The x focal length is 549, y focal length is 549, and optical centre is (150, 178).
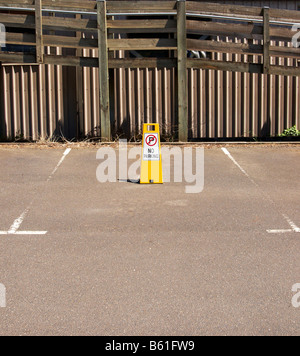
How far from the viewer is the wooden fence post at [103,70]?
37.9 feet

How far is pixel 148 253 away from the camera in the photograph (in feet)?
19.8

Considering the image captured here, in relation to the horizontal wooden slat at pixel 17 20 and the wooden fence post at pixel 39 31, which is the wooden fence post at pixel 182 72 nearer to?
the wooden fence post at pixel 39 31

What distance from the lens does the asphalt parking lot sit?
4.48 meters

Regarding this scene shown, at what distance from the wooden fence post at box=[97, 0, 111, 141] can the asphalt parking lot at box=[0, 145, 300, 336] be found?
178 cm

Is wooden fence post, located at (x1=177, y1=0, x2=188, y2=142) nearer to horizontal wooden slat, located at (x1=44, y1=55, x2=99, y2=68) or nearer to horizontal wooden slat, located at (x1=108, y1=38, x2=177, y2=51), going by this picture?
horizontal wooden slat, located at (x1=108, y1=38, x2=177, y2=51)

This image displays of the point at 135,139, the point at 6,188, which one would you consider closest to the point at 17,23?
the point at 135,139

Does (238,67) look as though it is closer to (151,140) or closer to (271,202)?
(151,140)

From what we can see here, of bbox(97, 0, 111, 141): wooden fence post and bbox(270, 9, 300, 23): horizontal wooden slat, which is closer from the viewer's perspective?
bbox(97, 0, 111, 141): wooden fence post

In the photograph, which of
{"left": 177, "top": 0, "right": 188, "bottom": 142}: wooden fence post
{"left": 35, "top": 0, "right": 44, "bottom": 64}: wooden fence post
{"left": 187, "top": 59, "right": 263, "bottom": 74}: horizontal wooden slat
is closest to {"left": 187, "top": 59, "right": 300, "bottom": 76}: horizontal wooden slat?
{"left": 187, "top": 59, "right": 263, "bottom": 74}: horizontal wooden slat

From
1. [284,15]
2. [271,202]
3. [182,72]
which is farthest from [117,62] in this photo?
[271,202]

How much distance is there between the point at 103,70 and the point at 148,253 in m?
6.60

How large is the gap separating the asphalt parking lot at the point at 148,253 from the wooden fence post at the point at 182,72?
2210 mm

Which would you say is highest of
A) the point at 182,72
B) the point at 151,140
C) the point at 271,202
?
the point at 182,72

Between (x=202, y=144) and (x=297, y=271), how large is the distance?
6.78 metres
